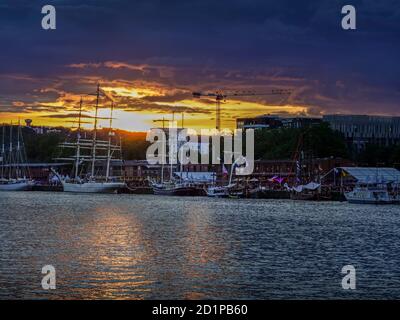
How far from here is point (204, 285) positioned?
111 ft

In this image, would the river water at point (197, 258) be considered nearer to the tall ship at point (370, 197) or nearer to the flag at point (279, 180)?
the tall ship at point (370, 197)

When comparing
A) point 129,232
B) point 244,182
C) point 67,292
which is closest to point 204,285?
point 67,292

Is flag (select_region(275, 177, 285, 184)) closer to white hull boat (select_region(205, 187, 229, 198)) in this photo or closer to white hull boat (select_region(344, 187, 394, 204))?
white hull boat (select_region(205, 187, 229, 198))

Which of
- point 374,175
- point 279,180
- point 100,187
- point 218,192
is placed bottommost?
point 218,192

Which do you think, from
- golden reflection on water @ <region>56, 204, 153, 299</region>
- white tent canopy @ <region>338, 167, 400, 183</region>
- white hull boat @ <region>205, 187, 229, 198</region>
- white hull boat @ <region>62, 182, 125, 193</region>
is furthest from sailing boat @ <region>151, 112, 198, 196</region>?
golden reflection on water @ <region>56, 204, 153, 299</region>

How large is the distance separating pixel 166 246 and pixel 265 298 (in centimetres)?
2047

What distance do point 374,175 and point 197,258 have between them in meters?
109

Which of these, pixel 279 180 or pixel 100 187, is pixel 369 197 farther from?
pixel 100 187

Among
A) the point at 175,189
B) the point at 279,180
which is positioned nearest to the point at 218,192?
the point at 175,189

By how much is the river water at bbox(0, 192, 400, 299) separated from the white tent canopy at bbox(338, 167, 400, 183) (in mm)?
67340

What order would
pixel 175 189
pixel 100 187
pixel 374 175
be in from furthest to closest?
1. pixel 100 187
2. pixel 175 189
3. pixel 374 175

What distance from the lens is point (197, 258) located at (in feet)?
144

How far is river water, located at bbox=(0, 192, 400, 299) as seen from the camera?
107 ft
